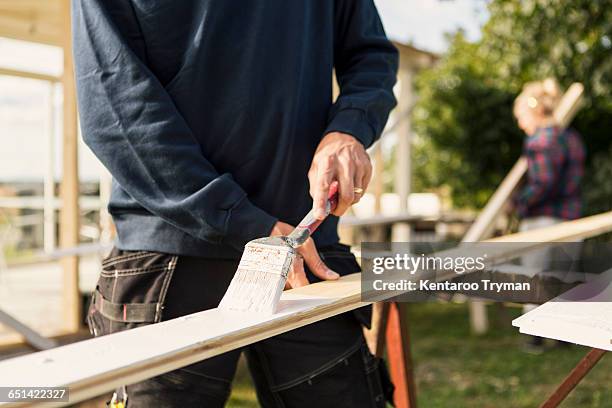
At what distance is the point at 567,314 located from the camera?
1.15 m

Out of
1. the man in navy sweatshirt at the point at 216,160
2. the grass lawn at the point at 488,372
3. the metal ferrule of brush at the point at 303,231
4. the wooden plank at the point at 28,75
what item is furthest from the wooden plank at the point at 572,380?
the wooden plank at the point at 28,75

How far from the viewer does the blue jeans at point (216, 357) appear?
3.59 feet

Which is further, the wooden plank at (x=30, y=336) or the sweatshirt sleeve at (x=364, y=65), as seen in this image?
the wooden plank at (x=30, y=336)

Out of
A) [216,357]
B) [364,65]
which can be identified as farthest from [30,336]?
[364,65]

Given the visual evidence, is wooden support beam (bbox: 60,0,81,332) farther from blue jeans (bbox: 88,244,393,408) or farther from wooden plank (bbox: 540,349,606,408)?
wooden plank (bbox: 540,349,606,408)

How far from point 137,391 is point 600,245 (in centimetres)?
149

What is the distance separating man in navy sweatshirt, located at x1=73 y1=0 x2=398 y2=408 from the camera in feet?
3.51

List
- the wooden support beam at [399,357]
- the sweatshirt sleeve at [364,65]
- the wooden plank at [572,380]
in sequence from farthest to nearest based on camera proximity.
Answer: the wooden support beam at [399,357]
the wooden plank at [572,380]
the sweatshirt sleeve at [364,65]

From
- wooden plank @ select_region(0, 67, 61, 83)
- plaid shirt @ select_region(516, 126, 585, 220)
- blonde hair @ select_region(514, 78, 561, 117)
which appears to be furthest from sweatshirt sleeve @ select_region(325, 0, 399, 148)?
wooden plank @ select_region(0, 67, 61, 83)

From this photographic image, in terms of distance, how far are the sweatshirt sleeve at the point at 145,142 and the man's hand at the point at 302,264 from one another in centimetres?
2

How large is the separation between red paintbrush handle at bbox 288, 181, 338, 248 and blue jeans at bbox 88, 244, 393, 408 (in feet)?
0.54

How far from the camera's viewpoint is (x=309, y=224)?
1071mm

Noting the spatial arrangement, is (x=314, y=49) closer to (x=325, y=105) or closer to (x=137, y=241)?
(x=325, y=105)

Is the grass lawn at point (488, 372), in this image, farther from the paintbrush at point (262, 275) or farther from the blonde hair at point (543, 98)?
the paintbrush at point (262, 275)
